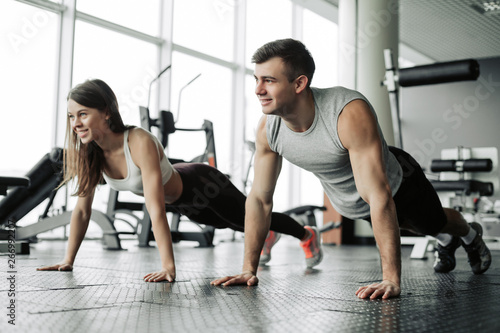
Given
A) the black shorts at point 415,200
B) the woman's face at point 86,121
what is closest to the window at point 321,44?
the black shorts at point 415,200

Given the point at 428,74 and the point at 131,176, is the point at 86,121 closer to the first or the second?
the point at 131,176

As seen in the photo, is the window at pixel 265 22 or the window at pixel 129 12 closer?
the window at pixel 129 12

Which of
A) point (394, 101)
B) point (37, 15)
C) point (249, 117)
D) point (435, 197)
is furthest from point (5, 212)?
point (249, 117)

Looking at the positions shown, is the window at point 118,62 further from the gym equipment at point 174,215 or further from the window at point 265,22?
the window at point 265,22

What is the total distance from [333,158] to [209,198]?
0.79 meters

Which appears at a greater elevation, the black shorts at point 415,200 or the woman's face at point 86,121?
the woman's face at point 86,121

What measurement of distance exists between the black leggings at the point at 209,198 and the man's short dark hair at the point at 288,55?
0.85 m

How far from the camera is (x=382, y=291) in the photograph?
141 cm

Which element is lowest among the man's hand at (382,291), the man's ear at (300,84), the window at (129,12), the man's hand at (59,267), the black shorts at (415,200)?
the man's hand at (59,267)

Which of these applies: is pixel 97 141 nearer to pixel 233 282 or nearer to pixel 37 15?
pixel 233 282

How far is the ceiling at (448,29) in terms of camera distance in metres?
8.12

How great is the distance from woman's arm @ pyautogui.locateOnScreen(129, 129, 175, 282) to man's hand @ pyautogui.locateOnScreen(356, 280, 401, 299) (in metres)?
0.69

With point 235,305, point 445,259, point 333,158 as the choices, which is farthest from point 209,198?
point 445,259

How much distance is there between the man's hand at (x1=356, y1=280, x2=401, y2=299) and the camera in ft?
4.58
